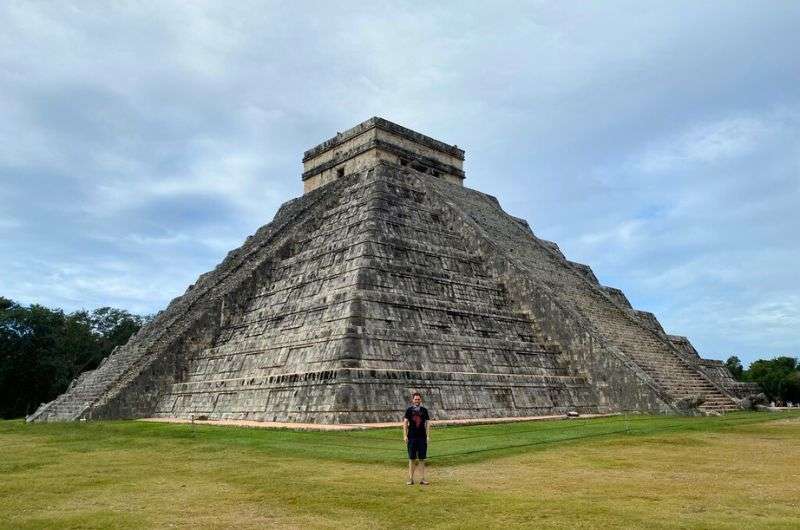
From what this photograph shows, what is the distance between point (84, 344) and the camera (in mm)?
44875

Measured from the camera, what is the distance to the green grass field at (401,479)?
6.20m

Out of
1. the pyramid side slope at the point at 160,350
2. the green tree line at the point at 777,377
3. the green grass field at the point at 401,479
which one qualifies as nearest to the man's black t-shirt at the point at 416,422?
the green grass field at the point at 401,479

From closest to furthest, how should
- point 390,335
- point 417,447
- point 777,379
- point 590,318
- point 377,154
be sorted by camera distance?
point 417,447, point 390,335, point 590,318, point 377,154, point 777,379

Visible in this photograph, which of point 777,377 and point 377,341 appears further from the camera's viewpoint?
point 777,377

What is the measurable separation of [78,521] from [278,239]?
21021mm

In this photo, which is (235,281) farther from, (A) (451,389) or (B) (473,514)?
(B) (473,514)

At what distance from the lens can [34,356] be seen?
38.7 meters

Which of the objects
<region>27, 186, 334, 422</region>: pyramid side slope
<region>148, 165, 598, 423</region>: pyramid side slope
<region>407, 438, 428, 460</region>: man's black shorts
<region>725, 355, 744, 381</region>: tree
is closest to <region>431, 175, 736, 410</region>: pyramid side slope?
<region>148, 165, 598, 423</region>: pyramid side slope

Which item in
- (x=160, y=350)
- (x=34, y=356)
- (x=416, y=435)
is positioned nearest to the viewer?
(x=416, y=435)

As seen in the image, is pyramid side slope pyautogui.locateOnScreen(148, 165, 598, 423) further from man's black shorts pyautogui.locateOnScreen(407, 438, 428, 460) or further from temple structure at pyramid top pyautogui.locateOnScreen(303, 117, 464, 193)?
man's black shorts pyautogui.locateOnScreen(407, 438, 428, 460)

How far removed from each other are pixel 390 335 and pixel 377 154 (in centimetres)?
1288

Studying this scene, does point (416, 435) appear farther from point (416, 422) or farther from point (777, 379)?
point (777, 379)

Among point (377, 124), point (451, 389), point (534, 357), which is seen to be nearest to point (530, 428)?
point (451, 389)

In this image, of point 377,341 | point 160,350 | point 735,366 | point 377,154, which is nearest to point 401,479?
point 377,341
